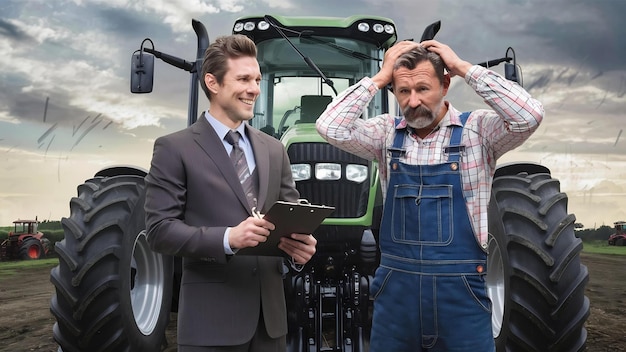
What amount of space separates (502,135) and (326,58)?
100 inches

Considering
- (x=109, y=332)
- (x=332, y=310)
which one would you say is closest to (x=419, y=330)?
(x=332, y=310)

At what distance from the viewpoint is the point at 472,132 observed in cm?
211

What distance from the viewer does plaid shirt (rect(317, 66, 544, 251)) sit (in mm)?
1992

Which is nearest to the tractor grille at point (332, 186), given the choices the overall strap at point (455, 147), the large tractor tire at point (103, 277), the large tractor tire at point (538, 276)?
the large tractor tire at point (538, 276)

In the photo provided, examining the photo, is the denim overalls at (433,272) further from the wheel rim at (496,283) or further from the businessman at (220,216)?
the wheel rim at (496,283)

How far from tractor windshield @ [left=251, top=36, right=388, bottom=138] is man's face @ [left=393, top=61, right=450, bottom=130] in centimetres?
228

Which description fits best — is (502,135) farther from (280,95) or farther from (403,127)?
(280,95)

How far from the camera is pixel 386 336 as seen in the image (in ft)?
6.72

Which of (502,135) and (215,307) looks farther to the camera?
Answer: (502,135)

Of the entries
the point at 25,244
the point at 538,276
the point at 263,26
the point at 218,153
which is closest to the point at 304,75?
the point at 263,26

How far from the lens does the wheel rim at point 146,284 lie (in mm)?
3893

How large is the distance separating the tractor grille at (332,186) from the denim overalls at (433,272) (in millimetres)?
1787

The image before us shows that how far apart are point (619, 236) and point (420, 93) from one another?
16.8m

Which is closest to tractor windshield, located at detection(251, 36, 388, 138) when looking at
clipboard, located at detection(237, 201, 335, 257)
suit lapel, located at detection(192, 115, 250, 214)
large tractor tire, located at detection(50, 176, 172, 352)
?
large tractor tire, located at detection(50, 176, 172, 352)
